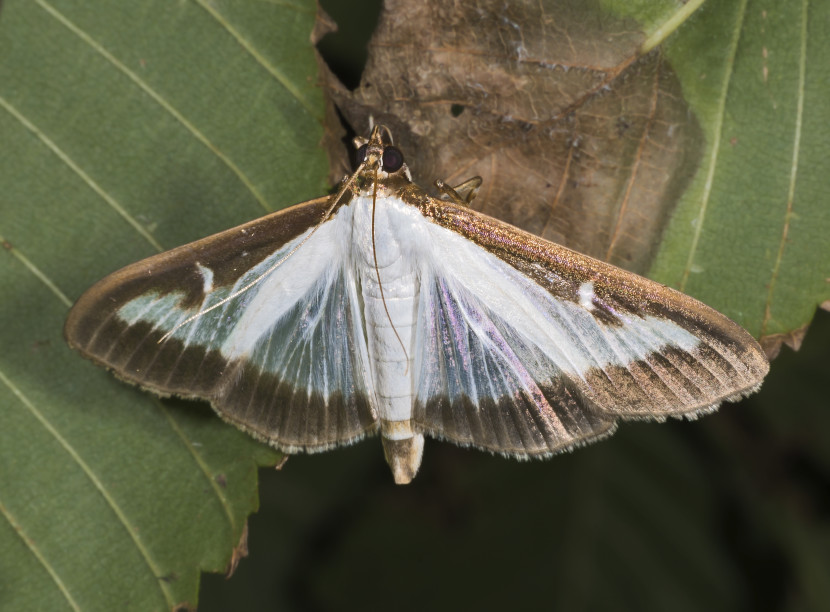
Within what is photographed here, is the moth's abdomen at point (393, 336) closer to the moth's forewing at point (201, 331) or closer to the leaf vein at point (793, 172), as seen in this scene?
the moth's forewing at point (201, 331)

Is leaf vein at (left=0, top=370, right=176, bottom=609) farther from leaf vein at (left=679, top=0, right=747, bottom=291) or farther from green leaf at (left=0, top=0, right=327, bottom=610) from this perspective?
leaf vein at (left=679, top=0, right=747, bottom=291)

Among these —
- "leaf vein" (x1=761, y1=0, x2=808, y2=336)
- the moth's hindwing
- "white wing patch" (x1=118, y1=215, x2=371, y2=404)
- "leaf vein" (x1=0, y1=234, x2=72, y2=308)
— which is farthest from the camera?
"leaf vein" (x1=0, y1=234, x2=72, y2=308)

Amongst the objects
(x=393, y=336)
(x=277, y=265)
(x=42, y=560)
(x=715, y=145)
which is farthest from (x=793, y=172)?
(x=42, y=560)

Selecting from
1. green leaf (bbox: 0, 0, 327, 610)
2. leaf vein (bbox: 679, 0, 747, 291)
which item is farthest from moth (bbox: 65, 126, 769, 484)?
leaf vein (bbox: 679, 0, 747, 291)

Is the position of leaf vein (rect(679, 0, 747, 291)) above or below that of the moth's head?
below

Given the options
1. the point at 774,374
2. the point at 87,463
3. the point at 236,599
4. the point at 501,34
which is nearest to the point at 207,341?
the point at 87,463

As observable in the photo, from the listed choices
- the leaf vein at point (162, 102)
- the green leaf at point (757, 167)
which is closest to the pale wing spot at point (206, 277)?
the leaf vein at point (162, 102)

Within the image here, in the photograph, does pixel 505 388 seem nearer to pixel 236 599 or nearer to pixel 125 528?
pixel 125 528
